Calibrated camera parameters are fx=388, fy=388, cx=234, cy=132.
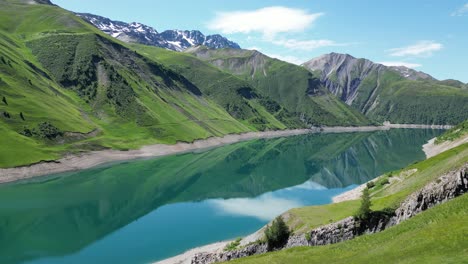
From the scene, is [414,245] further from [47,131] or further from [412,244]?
[47,131]

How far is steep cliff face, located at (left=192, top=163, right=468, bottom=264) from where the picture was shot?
3253 centimetres

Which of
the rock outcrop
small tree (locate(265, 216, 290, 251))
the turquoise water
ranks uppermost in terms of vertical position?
small tree (locate(265, 216, 290, 251))

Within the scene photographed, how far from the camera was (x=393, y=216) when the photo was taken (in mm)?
36938

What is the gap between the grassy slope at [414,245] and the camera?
22625mm

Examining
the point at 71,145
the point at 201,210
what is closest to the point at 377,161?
the point at 201,210

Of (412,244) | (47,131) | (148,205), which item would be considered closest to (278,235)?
(412,244)

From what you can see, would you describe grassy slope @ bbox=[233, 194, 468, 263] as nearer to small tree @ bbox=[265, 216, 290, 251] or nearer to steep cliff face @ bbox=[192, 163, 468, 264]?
Result: steep cliff face @ bbox=[192, 163, 468, 264]

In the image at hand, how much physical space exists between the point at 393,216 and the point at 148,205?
79.0m

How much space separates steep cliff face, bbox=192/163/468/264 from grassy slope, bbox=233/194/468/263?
→ 274 cm

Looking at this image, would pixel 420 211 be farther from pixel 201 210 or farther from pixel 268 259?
pixel 201 210

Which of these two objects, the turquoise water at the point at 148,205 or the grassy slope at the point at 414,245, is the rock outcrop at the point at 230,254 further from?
the turquoise water at the point at 148,205

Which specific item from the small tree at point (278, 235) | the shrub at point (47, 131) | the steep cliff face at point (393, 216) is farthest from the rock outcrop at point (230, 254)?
the shrub at point (47, 131)

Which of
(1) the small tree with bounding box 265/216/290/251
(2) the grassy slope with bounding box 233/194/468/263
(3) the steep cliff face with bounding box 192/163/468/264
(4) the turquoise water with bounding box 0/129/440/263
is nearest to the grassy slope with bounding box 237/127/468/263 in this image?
(2) the grassy slope with bounding box 233/194/468/263

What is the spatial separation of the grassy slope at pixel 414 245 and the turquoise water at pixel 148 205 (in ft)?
132
